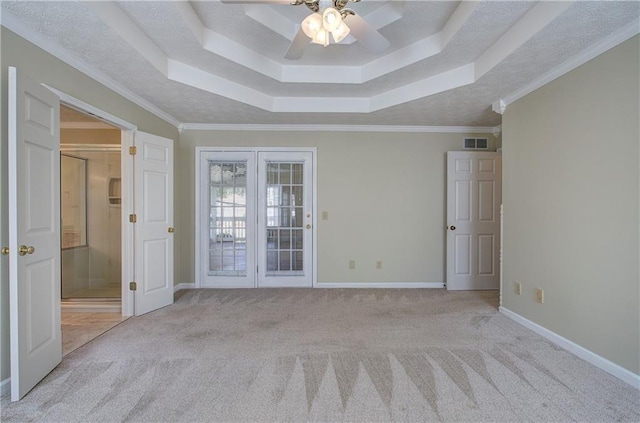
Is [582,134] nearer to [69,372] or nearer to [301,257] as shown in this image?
[301,257]

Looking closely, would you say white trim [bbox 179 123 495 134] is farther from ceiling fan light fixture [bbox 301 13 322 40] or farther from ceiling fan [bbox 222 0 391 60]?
ceiling fan light fixture [bbox 301 13 322 40]

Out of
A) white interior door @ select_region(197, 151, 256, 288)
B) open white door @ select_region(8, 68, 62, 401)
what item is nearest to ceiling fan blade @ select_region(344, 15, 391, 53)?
open white door @ select_region(8, 68, 62, 401)

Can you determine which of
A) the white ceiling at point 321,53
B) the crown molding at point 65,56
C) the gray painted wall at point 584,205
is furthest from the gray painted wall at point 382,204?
the crown molding at point 65,56

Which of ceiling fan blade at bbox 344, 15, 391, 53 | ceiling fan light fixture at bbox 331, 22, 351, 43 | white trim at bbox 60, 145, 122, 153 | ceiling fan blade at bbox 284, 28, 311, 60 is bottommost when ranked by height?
white trim at bbox 60, 145, 122, 153

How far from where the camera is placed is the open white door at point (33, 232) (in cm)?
192

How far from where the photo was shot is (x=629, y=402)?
1.95 meters

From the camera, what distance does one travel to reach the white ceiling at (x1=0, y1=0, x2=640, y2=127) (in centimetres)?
212

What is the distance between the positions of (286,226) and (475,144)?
313cm

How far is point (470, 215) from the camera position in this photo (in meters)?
4.57

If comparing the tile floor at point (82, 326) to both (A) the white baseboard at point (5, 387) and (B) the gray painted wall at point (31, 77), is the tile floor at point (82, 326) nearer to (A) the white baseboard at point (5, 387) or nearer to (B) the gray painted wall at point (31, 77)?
(A) the white baseboard at point (5, 387)

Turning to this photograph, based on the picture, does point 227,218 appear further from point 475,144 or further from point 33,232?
point 475,144

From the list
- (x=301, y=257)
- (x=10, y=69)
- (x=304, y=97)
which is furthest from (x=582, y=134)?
(x=10, y=69)

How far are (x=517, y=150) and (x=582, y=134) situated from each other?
0.83 metres

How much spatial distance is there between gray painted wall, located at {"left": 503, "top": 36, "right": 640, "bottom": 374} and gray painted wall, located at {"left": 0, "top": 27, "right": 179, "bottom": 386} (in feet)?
13.6
